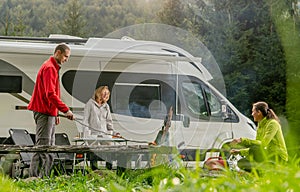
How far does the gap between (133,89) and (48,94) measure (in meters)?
2.48

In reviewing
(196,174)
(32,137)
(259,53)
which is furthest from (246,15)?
(196,174)

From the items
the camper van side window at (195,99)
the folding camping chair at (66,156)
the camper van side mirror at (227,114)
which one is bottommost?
the folding camping chair at (66,156)

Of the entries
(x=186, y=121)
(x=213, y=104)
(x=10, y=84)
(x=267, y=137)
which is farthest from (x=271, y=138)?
(x=10, y=84)

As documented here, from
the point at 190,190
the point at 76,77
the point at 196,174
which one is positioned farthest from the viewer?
the point at 76,77

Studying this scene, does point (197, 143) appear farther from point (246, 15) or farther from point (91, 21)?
point (91, 21)

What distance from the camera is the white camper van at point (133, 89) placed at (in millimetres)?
8820

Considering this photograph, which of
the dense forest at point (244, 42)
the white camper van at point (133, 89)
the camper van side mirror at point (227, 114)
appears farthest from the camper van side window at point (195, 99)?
the dense forest at point (244, 42)

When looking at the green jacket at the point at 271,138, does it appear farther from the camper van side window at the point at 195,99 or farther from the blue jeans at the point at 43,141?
the camper van side window at the point at 195,99

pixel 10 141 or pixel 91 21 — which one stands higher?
pixel 91 21

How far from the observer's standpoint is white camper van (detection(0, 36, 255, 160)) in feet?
28.9

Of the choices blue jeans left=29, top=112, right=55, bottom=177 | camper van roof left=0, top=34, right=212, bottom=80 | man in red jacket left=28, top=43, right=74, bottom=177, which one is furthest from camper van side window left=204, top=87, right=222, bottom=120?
blue jeans left=29, top=112, right=55, bottom=177

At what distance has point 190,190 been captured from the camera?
2088mm

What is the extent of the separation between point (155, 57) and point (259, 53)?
1131 cm

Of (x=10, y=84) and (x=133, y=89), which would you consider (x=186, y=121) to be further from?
(x=10, y=84)
